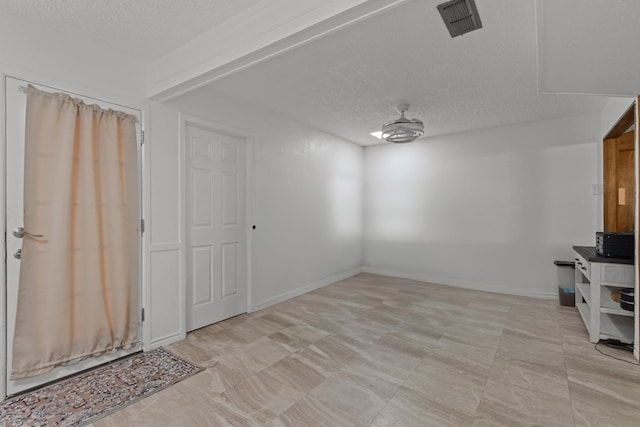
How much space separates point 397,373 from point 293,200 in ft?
8.90

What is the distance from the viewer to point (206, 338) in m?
3.07

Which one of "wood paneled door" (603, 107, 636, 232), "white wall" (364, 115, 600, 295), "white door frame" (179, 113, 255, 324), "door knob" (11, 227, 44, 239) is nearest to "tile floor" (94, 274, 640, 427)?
"white door frame" (179, 113, 255, 324)

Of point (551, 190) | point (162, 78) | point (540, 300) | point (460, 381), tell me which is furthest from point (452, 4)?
point (540, 300)

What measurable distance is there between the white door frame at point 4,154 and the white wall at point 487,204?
14.0 ft

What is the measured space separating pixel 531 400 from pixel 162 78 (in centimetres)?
376

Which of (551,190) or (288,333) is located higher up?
(551,190)

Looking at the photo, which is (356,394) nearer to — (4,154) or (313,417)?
(313,417)

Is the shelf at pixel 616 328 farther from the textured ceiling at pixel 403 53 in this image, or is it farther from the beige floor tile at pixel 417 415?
the textured ceiling at pixel 403 53

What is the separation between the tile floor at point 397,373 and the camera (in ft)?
6.28

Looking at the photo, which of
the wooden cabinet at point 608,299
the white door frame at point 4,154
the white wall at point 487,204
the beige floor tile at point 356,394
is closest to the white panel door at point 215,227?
the white door frame at point 4,154

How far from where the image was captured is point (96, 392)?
215 centimetres

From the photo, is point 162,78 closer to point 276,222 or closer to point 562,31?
point 276,222

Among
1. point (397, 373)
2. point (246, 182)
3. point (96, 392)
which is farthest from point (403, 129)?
point (96, 392)

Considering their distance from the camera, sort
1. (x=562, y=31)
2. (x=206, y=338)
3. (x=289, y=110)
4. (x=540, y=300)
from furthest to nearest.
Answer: (x=540, y=300) → (x=289, y=110) → (x=206, y=338) → (x=562, y=31)
